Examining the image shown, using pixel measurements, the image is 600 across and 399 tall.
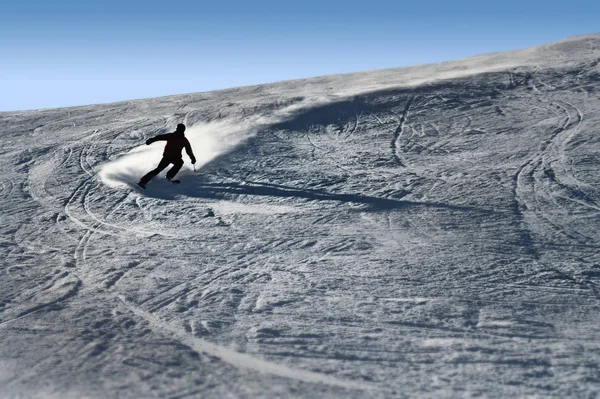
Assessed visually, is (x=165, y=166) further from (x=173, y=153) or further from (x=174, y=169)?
(x=173, y=153)

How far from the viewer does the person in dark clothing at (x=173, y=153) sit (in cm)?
1195

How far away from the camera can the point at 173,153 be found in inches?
475

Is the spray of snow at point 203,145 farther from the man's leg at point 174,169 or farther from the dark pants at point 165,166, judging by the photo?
the man's leg at point 174,169

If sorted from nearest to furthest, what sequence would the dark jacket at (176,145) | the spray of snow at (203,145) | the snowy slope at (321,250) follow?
the snowy slope at (321,250) < the dark jacket at (176,145) < the spray of snow at (203,145)

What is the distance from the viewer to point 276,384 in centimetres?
555

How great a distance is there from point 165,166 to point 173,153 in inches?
12.5

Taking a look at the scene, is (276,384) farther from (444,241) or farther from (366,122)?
(366,122)

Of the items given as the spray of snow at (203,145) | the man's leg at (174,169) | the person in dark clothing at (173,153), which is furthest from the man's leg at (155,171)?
the spray of snow at (203,145)

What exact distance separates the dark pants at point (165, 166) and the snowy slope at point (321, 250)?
30 cm

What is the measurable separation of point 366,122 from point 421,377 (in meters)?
9.57

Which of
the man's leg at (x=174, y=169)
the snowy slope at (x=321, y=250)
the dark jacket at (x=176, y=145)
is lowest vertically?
the snowy slope at (x=321, y=250)

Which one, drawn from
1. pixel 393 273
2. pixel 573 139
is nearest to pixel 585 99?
pixel 573 139

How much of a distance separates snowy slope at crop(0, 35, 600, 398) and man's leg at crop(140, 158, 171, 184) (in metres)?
0.30

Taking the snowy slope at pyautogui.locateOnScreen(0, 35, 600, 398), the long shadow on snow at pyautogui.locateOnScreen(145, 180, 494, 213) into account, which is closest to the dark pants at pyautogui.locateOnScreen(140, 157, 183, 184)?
the long shadow on snow at pyautogui.locateOnScreen(145, 180, 494, 213)
